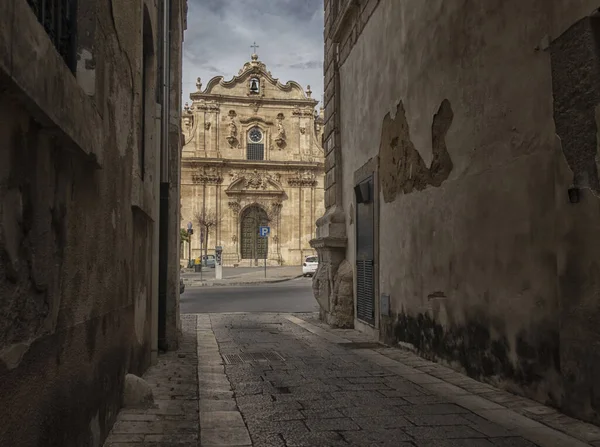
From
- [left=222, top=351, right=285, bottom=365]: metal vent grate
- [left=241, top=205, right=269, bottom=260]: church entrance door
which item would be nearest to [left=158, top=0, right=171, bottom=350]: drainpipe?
[left=222, top=351, right=285, bottom=365]: metal vent grate

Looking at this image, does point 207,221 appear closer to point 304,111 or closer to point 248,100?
point 248,100

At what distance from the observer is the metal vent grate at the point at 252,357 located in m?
7.01

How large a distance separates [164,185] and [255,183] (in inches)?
1610

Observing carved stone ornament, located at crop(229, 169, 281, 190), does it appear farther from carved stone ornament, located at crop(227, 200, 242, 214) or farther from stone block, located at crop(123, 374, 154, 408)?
stone block, located at crop(123, 374, 154, 408)

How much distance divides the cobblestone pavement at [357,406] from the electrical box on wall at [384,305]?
0.89 metres

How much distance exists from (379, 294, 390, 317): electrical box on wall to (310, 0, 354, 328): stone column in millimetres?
2041

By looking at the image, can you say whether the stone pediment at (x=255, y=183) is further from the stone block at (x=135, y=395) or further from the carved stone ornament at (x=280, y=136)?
the stone block at (x=135, y=395)

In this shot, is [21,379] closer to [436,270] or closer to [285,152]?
[436,270]

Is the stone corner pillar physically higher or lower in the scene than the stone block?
higher

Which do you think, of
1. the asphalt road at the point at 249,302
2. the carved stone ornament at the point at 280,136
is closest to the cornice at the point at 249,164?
the carved stone ornament at the point at 280,136

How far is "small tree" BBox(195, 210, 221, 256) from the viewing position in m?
45.7

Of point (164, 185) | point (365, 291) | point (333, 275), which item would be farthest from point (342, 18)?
point (164, 185)

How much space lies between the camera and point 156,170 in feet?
22.1

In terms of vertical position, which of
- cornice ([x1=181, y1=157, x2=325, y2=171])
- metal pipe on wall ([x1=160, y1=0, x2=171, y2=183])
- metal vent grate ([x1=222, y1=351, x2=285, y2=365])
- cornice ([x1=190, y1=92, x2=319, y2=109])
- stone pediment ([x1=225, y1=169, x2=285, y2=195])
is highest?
cornice ([x1=190, y1=92, x2=319, y2=109])
